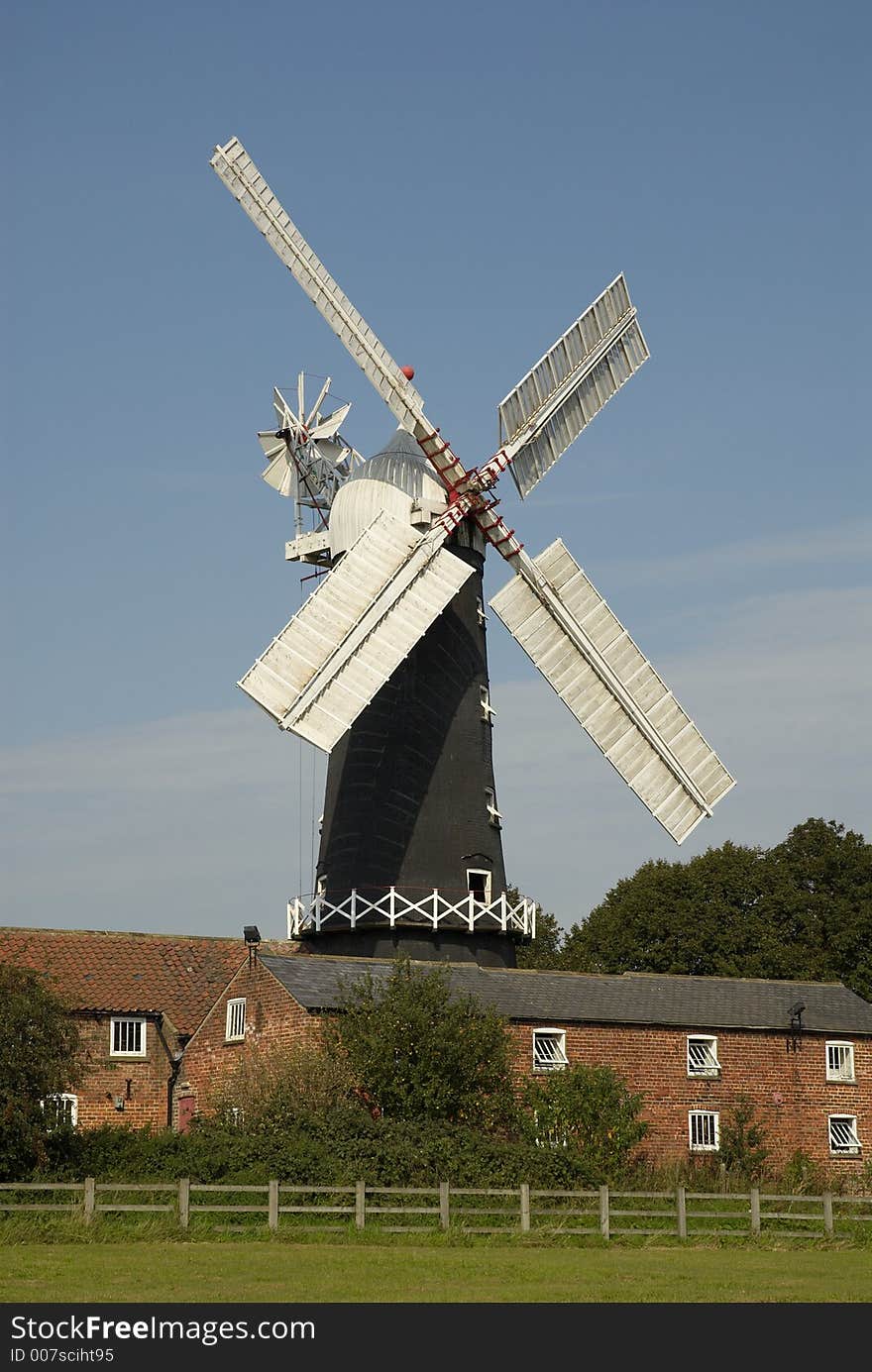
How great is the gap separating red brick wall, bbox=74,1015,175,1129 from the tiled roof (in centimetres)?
68

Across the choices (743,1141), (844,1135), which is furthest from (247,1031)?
(844,1135)

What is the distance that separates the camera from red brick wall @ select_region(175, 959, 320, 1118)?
3756 cm

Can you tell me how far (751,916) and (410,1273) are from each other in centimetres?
4592

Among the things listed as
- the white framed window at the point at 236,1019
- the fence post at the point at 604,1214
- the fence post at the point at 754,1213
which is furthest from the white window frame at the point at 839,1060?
the fence post at the point at 604,1214

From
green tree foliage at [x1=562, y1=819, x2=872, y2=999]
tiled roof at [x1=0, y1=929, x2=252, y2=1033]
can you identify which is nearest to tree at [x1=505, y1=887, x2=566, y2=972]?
green tree foliage at [x1=562, y1=819, x2=872, y2=999]

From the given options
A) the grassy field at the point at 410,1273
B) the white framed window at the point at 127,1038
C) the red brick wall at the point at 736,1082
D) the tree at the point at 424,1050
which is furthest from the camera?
the white framed window at the point at 127,1038

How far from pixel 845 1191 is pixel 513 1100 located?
8.09 meters

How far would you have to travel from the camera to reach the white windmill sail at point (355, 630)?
3962cm

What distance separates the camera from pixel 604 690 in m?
44.5

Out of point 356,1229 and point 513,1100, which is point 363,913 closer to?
point 513,1100

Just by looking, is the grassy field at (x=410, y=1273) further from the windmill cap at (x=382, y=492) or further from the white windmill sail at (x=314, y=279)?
the white windmill sail at (x=314, y=279)

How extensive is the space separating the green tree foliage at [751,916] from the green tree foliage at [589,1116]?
29095 mm

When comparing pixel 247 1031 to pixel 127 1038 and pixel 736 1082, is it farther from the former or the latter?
pixel 736 1082

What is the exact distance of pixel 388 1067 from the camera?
115 ft
